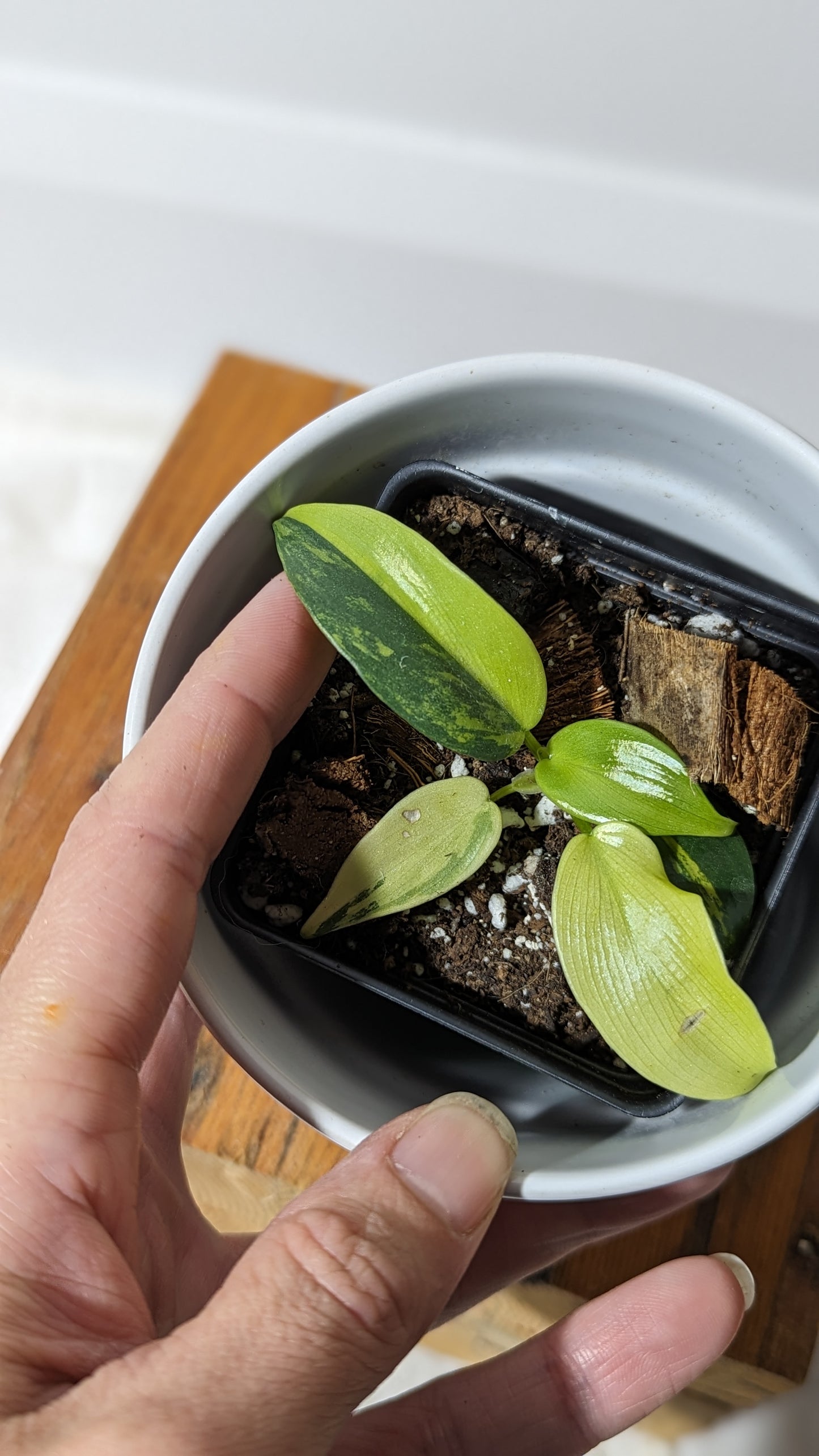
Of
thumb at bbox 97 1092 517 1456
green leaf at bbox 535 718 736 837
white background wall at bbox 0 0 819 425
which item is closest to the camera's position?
thumb at bbox 97 1092 517 1456

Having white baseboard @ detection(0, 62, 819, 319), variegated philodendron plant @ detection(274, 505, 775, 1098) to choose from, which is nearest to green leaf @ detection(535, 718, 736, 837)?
variegated philodendron plant @ detection(274, 505, 775, 1098)

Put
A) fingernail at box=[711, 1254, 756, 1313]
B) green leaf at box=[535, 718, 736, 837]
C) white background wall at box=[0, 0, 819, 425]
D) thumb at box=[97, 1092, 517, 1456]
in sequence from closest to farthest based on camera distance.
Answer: thumb at box=[97, 1092, 517, 1456]
green leaf at box=[535, 718, 736, 837]
fingernail at box=[711, 1254, 756, 1313]
white background wall at box=[0, 0, 819, 425]

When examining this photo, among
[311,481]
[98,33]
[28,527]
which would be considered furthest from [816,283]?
[28,527]

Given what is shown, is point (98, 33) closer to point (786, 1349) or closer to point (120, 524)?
point (120, 524)

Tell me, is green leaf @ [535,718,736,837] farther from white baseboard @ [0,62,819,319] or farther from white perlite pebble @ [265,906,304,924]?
white baseboard @ [0,62,819,319]

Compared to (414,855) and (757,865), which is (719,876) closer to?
(757,865)

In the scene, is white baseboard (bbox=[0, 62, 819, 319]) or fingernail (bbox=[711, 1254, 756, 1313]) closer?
fingernail (bbox=[711, 1254, 756, 1313])

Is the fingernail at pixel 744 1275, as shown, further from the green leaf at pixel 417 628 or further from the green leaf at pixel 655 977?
the green leaf at pixel 417 628
